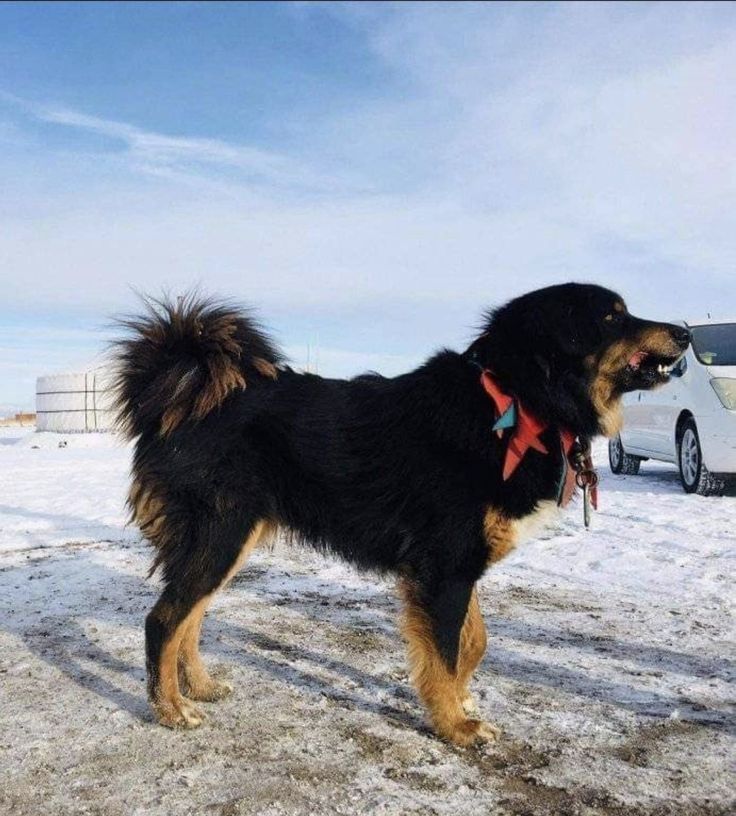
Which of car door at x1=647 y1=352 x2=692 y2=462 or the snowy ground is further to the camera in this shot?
car door at x1=647 y1=352 x2=692 y2=462

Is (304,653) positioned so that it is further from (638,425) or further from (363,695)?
(638,425)

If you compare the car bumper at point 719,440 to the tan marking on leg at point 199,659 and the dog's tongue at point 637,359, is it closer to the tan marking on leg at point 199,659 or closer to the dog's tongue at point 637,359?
the dog's tongue at point 637,359

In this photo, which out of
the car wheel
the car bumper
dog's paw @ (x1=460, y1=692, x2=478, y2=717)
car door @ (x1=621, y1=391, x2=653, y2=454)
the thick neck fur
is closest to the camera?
dog's paw @ (x1=460, y1=692, x2=478, y2=717)

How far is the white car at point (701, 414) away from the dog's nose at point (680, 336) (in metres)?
5.64

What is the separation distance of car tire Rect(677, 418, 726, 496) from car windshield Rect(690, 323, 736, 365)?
34.2 inches

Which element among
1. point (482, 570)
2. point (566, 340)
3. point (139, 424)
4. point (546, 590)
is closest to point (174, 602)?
point (139, 424)

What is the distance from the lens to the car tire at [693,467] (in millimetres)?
10164

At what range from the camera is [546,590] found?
5.88 m

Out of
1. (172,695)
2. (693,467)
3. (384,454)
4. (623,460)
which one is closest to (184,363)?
(384,454)

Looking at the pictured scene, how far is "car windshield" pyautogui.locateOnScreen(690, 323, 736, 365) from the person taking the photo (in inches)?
405

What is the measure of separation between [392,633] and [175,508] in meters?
1.76

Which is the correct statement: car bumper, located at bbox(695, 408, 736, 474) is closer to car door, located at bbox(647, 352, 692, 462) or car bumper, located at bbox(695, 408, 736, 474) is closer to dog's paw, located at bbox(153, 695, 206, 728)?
car door, located at bbox(647, 352, 692, 462)

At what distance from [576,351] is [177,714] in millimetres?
2501

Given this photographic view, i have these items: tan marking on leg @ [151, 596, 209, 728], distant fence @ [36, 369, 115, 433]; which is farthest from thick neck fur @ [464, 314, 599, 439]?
distant fence @ [36, 369, 115, 433]
